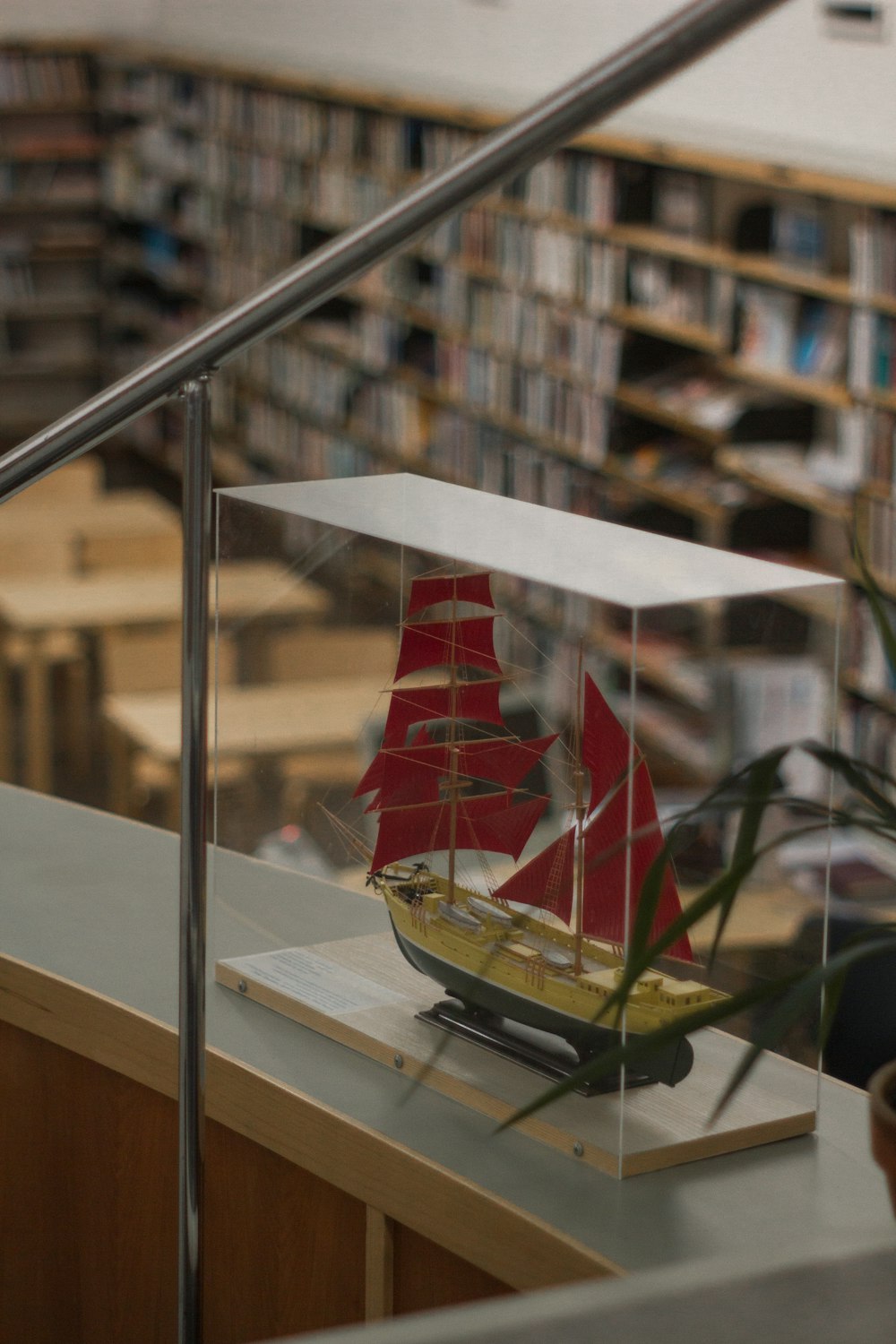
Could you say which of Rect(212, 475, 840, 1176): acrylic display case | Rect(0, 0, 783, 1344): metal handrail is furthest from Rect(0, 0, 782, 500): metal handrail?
Rect(212, 475, 840, 1176): acrylic display case

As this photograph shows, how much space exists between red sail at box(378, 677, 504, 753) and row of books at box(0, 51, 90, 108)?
9525mm

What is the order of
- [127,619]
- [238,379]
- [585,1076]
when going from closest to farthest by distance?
[585,1076] < [127,619] < [238,379]

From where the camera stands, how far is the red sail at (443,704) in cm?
134

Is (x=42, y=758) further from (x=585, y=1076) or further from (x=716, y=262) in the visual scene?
(x=585, y=1076)

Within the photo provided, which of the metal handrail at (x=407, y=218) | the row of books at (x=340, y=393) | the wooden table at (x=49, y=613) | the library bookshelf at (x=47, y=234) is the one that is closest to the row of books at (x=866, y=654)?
the wooden table at (x=49, y=613)

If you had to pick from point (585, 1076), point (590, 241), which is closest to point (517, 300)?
point (590, 241)

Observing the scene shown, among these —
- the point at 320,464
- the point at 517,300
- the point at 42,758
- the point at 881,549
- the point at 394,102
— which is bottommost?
A: the point at 42,758

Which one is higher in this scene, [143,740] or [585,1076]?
[585,1076]

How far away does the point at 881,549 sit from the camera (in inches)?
168

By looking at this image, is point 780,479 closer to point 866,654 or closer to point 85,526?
point 866,654

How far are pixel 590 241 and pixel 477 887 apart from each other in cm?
455

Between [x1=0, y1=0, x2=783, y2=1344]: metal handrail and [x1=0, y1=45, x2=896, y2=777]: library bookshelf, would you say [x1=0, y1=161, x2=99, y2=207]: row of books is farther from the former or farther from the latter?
[x1=0, y1=0, x2=783, y2=1344]: metal handrail

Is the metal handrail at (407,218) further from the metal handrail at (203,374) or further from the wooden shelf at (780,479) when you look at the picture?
the wooden shelf at (780,479)

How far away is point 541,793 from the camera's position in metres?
1.28
